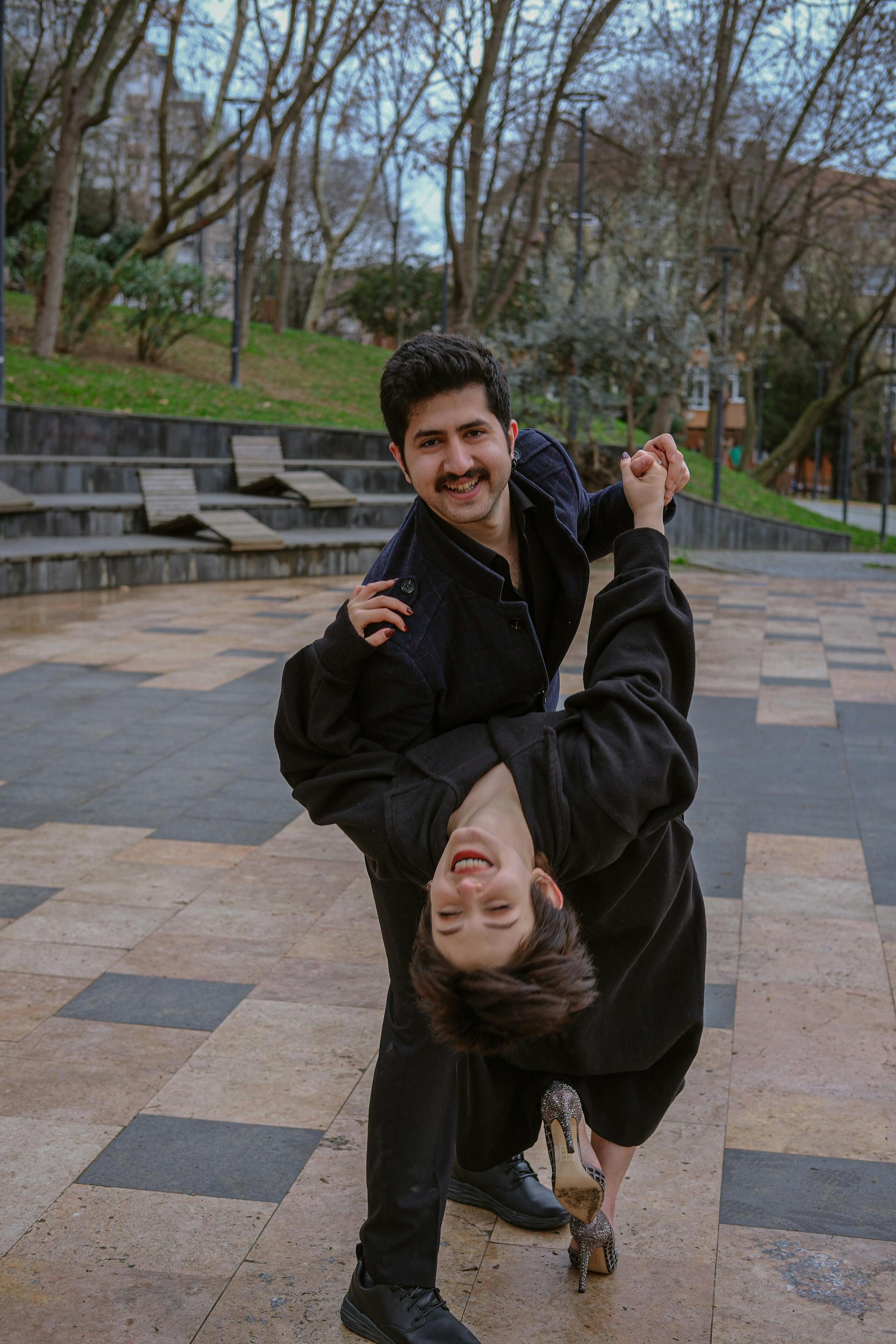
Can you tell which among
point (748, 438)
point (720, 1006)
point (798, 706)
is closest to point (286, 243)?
point (748, 438)

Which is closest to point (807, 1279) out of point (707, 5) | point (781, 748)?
point (781, 748)

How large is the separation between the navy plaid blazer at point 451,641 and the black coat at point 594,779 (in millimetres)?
46

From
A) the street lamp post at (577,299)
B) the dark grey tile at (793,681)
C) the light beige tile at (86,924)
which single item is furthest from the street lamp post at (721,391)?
the light beige tile at (86,924)

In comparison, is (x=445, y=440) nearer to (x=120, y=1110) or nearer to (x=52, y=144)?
(x=120, y=1110)

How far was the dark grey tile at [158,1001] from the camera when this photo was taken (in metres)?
3.77

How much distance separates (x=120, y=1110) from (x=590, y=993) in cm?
157

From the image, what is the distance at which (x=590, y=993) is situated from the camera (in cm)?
215

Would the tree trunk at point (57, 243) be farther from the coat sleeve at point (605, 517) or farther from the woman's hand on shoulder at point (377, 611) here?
the woman's hand on shoulder at point (377, 611)

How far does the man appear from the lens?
2.25m

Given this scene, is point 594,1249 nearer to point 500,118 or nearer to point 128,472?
point 128,472

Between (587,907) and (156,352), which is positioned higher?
(156,352)

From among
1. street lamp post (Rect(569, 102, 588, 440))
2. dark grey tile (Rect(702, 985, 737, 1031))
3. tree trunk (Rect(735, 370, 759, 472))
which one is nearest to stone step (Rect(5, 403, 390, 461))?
street lamp post (Rect(569, 102, 588, 440))

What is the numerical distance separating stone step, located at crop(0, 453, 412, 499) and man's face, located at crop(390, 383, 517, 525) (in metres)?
12.1

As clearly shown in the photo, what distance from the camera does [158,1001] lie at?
3891 mm
